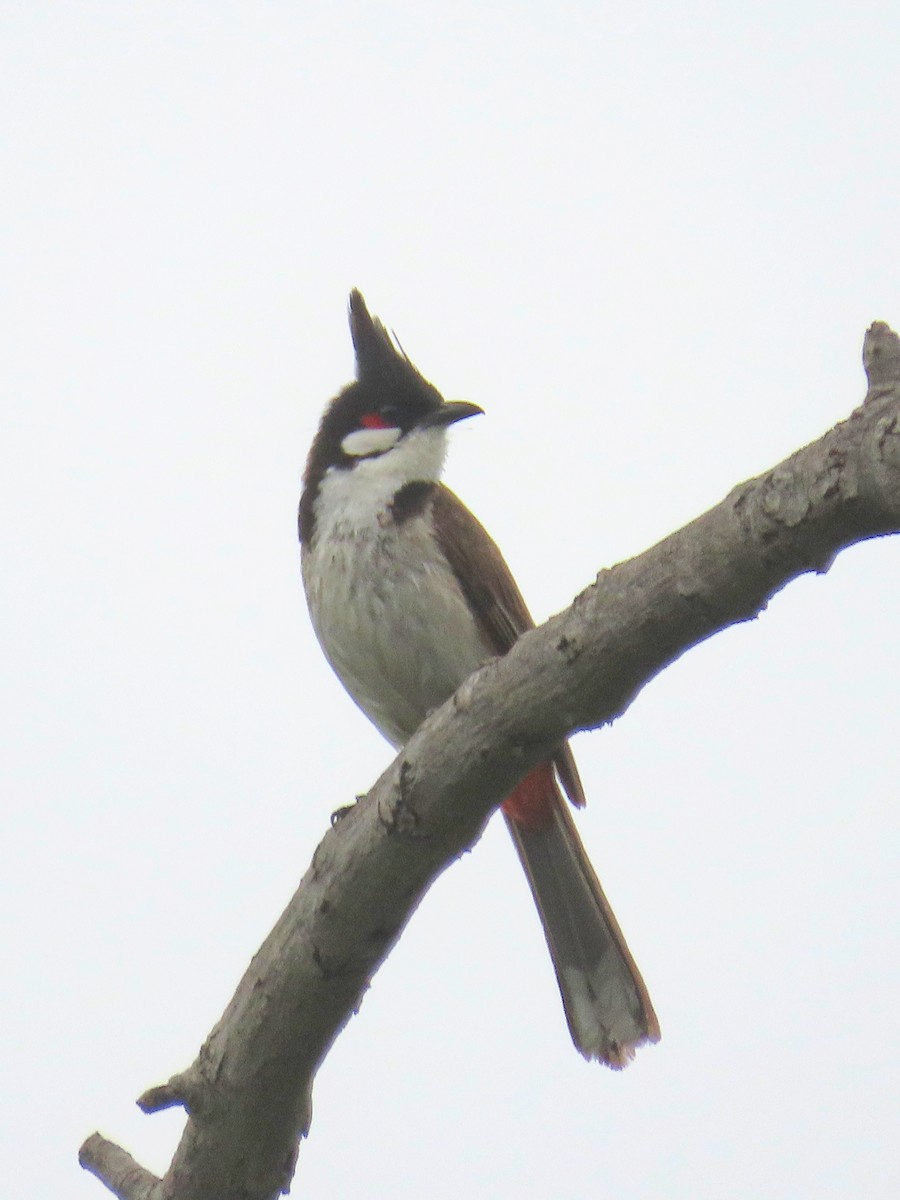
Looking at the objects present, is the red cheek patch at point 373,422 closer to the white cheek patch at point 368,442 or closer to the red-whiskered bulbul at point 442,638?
the white cheek patch at point 368,442

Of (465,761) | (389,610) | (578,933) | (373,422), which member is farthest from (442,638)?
(465,761)

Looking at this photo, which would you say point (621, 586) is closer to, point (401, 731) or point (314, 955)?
point (314, 955)

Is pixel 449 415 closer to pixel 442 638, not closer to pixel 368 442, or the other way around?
pixel 368 442

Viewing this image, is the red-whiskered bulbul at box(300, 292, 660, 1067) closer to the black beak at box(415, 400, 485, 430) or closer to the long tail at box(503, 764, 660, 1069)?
the long tail at box(503, 764, 660, 1069)

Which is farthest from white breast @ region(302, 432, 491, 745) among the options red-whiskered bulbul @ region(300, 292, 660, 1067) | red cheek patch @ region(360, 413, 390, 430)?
red cheek patch @ region(360, 413, 390, 430)

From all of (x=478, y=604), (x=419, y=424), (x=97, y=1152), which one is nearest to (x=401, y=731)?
(x=478, y=604)
